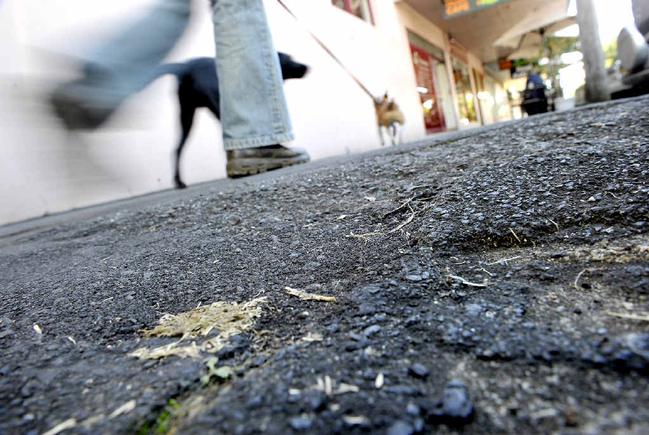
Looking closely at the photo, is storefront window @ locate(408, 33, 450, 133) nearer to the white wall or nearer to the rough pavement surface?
the white wall

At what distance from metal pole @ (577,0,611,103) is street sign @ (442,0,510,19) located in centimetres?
341

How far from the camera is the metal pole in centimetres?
383

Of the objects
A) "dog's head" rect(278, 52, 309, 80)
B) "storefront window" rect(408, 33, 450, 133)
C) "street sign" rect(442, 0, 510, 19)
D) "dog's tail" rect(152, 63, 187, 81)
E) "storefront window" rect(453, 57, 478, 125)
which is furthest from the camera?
"storefront window" rect(453, 57, 478, 125)

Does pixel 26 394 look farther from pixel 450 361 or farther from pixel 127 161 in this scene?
pixel 127 161

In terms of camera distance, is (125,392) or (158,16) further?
(158,16)

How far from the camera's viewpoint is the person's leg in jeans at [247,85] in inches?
80.0

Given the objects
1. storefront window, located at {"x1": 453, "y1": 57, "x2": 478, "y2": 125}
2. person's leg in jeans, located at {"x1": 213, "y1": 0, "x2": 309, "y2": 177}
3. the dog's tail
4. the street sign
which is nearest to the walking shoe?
person's leg in jeans, located at {"x1": 213, "y1": 0, "x2": 309, "y2": 177}

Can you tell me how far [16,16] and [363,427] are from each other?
3.31 m

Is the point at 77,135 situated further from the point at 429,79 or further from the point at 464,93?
the point at 464,93

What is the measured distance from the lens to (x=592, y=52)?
390 centimetres

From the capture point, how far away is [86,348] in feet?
1.97

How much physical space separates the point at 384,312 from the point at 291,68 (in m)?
4.21

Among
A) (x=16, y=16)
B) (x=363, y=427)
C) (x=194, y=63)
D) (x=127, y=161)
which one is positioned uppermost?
(x=16, y=16)

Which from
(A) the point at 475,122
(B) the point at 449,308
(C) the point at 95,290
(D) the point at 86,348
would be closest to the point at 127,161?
(C) the point at 95,290
